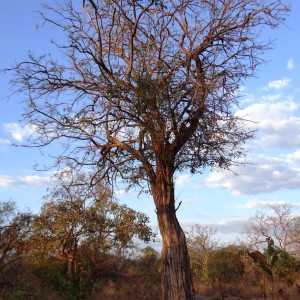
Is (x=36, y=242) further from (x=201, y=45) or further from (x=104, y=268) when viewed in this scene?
(x=201, y=45)

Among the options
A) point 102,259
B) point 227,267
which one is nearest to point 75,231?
point 102,259

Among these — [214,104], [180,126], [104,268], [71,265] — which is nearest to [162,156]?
[180,126]

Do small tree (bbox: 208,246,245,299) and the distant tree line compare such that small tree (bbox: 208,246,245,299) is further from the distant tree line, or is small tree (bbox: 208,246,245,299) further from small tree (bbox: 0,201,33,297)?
small tree (bbox: 0,201,33,297)

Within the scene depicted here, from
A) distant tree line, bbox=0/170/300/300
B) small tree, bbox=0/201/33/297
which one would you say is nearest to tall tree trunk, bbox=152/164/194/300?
distant tree line, bbox=0/170/300/300

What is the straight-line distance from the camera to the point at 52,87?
423 inches

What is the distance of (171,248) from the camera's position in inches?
362

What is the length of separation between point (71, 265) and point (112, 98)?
460 inches

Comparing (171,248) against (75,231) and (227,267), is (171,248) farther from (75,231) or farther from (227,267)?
(227,267)

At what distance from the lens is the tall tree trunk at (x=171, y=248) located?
8984 mm

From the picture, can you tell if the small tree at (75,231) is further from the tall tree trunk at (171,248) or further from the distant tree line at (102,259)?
the tall tree trunk at (171,248)

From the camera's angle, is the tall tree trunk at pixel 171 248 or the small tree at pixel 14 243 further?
the small tree at pixel 14 243

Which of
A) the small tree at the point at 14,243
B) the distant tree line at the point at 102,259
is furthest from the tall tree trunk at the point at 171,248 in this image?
the small tree at the point at 14,243

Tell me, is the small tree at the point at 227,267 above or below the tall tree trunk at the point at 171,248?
above

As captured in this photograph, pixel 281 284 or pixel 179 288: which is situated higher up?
pixel 281 284
